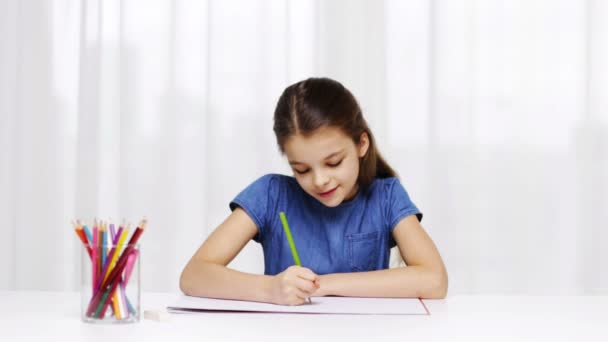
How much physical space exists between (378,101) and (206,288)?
1246 millimetres

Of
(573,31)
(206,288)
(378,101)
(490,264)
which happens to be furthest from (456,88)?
(206,288)

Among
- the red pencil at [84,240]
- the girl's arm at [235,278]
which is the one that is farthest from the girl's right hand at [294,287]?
the red pencil at [84,240]

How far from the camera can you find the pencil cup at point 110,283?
1.00 metres

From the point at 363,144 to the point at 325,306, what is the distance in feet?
1.49

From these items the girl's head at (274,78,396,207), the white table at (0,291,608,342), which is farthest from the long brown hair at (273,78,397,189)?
the white table at (0,291,608,342)

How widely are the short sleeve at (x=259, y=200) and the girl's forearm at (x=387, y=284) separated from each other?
297mm

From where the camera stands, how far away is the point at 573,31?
2.42 meters

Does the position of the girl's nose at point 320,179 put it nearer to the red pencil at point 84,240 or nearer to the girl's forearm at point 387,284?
the girl's forearm at point 387,284

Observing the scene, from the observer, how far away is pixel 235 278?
1295 millimetres

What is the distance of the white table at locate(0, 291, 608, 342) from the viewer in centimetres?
94

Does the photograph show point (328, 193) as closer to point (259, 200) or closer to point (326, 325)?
point (259, 200)

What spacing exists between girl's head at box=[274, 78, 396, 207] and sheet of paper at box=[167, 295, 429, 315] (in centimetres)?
24

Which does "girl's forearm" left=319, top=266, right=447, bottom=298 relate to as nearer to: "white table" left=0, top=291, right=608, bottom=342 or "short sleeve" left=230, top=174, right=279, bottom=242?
"white table" left=0, top=291, right=608, bottom=342

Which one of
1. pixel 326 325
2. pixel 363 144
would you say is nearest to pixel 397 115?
pixel 363 144
